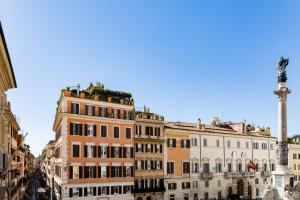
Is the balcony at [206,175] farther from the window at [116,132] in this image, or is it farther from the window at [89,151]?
the window at [89,151]

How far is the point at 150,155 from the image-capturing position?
53.8 metres

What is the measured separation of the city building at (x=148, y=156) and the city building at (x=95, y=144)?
1330mm

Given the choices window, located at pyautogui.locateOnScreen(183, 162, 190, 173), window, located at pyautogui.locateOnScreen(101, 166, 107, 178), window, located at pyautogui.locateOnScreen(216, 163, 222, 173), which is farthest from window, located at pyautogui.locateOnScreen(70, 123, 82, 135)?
window, located at pyautogui.locateOnScreen(216, 163, 222, 173)

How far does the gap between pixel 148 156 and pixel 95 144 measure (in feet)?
34.2

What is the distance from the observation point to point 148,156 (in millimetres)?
53562

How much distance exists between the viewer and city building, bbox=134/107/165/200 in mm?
51875

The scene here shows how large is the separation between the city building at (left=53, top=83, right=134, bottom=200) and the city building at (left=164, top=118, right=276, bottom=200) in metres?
9.15

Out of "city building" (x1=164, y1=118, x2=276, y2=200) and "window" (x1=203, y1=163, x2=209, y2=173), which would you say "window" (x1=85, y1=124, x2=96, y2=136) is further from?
"window" (x1=203, y1=163, x2=209, y2=173)

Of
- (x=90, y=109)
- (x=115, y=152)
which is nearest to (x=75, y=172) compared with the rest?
(x=115, y=152)

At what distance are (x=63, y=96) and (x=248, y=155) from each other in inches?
1743

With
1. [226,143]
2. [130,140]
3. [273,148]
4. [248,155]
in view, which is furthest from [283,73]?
[273,148]

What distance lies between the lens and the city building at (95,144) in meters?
44.2

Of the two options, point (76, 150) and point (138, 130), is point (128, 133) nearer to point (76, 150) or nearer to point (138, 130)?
point (138, 130)

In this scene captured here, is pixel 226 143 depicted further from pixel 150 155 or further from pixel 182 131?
pixel 150 155
